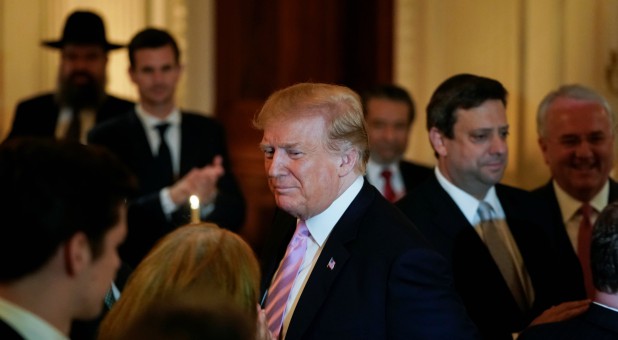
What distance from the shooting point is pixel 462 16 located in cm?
690

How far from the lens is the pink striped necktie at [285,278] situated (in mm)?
3475

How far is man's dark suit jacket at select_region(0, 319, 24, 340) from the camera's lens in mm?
2133

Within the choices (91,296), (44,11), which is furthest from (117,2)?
(91,296)

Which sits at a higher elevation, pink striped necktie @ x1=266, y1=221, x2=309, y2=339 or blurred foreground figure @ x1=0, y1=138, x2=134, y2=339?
blurred foreground figure @ x1=0, y1=138, x2=134, y2=339

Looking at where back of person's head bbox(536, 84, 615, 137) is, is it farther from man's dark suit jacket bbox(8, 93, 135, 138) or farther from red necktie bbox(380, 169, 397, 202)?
man's dark suit jacket bbox(8, 93, 135, 138)

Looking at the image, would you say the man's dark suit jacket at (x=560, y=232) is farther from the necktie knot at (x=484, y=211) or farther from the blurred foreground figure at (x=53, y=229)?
the blurred foreground figure at (x=53, y=229)

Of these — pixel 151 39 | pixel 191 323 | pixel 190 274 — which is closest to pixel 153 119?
pixel 151 39

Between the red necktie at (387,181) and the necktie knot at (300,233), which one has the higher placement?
the necktie knot at (300,233)

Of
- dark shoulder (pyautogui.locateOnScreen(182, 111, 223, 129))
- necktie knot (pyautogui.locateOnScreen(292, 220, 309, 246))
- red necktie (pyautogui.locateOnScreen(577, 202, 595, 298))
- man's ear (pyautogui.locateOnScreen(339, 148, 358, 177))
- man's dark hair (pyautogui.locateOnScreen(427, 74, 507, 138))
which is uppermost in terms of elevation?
man's dark hair (pyautogui.locateOnScreen(427, 74, 507, 138))

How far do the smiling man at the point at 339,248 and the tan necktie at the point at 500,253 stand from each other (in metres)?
0.90

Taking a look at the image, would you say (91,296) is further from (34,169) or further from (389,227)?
(389,227)

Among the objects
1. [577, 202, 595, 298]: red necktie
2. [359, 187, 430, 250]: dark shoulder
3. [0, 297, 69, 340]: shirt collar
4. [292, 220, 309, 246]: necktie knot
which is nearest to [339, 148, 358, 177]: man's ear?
[359, 187, 430, 250]: dark shoulder

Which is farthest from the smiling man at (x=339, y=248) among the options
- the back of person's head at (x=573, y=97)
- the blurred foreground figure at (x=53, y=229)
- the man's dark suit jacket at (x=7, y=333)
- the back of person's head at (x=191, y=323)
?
the back of person's head at (x=573, y=97)

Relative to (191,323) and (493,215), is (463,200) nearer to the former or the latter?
(493,215)
